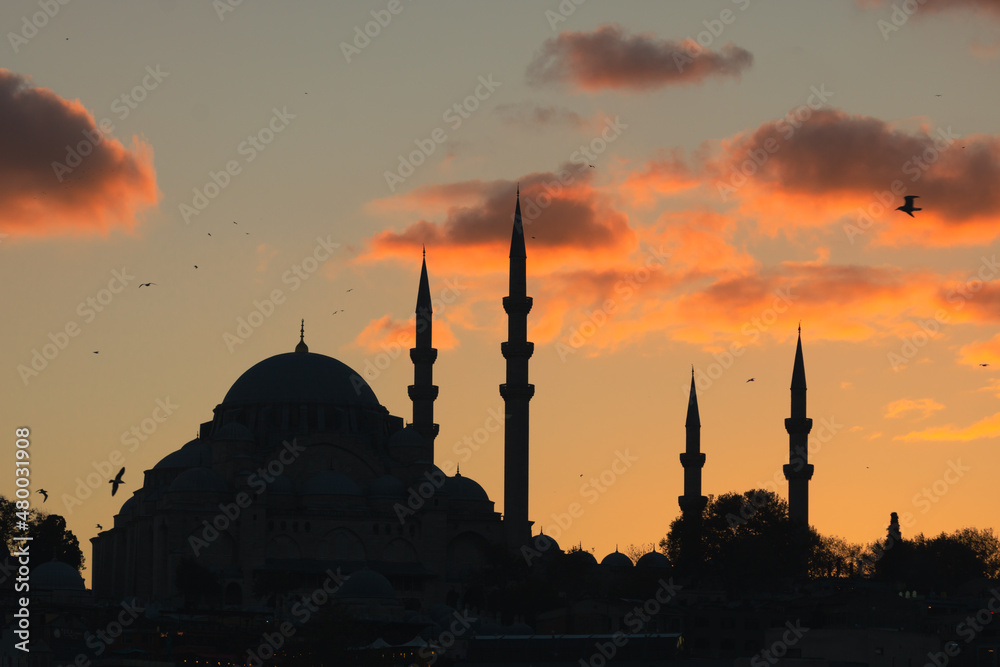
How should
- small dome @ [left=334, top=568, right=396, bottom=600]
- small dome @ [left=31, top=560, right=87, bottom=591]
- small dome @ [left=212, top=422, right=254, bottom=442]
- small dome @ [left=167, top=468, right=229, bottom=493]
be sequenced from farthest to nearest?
1. small dome @ [left=212, top=422, right=254, bottom=442]
2. small dome @ [left=167, top=468, right=229, bottom=493]
3. small dome @ [left=334, top=568, right=396, bottom=600]
4. small dome @ [left=31, top=560, right=87, bottom=591]

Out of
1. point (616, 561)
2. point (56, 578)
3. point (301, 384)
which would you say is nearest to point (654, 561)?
point (616, 561)

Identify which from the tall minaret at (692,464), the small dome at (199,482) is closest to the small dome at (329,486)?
the small dome at (199,482)

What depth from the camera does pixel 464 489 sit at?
293ft

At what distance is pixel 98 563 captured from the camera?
3703 inches

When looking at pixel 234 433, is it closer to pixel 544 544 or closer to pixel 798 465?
pixel 544 544

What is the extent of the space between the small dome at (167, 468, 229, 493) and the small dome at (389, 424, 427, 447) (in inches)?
358

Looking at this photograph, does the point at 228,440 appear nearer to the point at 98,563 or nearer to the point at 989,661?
the point at 98,563

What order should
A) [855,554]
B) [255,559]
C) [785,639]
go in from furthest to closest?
[855,554]
[255,559]
[785,639]

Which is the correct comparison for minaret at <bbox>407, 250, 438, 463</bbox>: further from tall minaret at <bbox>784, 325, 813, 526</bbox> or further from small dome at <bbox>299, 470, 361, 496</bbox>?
tall minaret at <bbox>784, 325, 813, 526</bbox>

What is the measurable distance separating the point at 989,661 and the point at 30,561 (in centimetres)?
3926

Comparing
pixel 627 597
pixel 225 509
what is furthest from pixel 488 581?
pixel 225 509

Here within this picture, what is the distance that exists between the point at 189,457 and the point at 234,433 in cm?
393

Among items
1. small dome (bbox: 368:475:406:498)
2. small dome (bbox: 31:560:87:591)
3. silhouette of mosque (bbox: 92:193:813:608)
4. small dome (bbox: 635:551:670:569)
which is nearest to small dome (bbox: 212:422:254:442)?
silhouette of mosque (bbox: 92:193:813:608)

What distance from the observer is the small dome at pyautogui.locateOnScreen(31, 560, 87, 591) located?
246 ft
